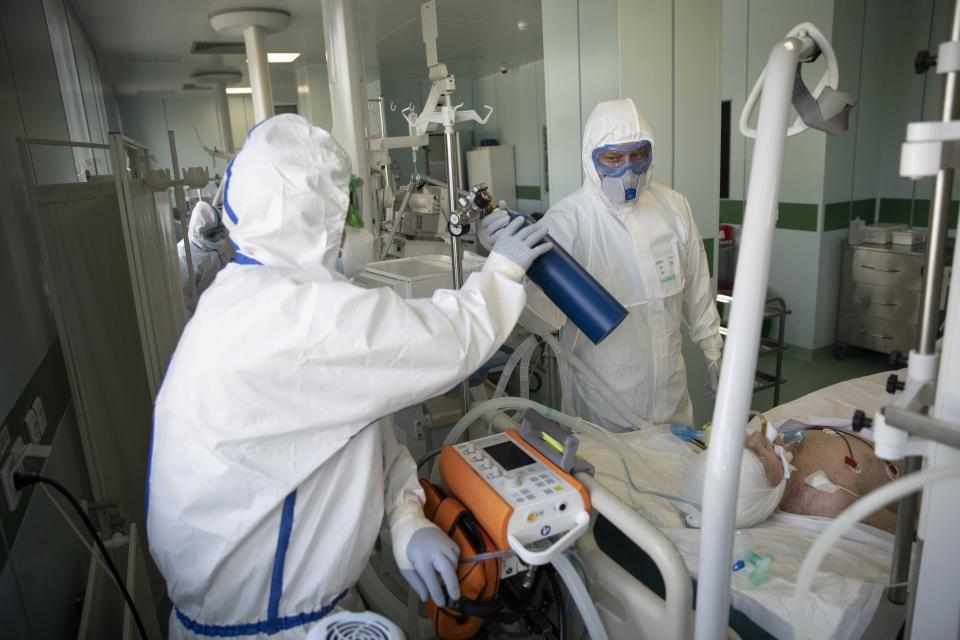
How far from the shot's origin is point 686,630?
3.67 ft

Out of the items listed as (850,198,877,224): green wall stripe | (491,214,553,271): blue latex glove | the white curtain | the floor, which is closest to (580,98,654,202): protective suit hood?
(491,214,553,271): blue latex glove

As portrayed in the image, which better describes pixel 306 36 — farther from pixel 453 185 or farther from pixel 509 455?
pixel 509 455

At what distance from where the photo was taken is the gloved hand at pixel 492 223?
151 cm

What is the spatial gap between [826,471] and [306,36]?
5569 millimetres

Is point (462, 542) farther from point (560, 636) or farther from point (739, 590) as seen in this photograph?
point (739, 590)

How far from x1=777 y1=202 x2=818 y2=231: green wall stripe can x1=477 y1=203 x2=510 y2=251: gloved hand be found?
151 inches

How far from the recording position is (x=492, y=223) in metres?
1.52

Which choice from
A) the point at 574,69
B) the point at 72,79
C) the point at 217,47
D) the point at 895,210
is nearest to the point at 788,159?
the point at 895,210

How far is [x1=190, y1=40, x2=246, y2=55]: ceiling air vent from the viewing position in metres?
5.77

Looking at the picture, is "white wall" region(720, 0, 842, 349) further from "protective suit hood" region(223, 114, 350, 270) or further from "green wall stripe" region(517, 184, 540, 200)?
"protective suit hood" region(223, 114, 350, 270)

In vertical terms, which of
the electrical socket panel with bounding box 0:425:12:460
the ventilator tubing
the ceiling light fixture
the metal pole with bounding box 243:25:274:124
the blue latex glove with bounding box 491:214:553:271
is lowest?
the electrical socket panel with bounding box 0:425:12:460

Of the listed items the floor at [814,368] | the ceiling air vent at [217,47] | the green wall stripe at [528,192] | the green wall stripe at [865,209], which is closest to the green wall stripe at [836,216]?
the green wall stripe at [865,209]

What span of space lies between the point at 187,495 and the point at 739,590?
1.12 meters

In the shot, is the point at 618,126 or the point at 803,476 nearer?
the point at 803,476
